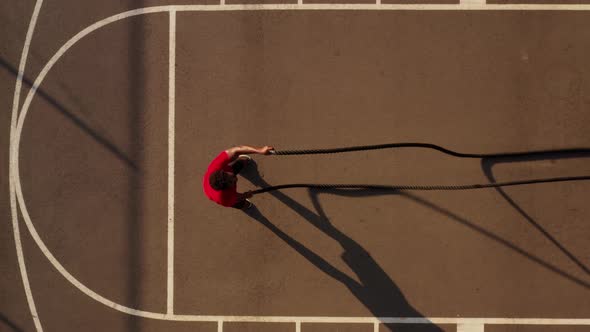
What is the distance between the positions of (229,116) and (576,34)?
3.71 meters

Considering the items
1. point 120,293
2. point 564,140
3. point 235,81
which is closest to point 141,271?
point 120,293

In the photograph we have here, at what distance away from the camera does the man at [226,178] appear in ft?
13.6

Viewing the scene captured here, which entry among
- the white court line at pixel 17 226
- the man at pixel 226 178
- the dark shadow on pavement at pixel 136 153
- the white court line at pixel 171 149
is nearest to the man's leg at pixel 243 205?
the man at pixel 226 178

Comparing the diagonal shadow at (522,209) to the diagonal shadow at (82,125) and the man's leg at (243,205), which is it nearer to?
the man's leg at (243,205)

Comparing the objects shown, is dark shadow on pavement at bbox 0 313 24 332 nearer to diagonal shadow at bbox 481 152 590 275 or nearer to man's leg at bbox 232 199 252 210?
man's leg at bbox 232 199 252 210

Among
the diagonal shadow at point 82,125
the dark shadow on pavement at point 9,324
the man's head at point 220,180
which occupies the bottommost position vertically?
the dark shadow on pavement at point 9,324

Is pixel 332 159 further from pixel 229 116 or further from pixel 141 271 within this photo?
pixel 141 271

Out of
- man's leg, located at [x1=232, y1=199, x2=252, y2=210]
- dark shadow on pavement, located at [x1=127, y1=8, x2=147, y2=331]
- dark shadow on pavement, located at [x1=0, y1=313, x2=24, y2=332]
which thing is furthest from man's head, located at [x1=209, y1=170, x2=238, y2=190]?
dark shadow on pavement, located at [x1=0, y1=313, x2=24, y2=332]

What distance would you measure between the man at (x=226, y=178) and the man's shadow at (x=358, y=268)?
0.55 m

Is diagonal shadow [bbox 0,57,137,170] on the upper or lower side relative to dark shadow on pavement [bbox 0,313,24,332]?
upper

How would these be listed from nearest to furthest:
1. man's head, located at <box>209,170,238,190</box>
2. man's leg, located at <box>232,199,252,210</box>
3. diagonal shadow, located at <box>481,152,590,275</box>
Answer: man's head, located at <box>209,170,238,190</box>
man's leg, located at <box>232,199,252,210</box>
diagonal shadow, located at <box>481,152,590,275</box>

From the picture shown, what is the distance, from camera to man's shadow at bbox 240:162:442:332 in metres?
4.88

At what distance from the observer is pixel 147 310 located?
4984 mm

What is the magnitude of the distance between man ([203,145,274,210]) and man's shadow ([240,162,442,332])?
55 centimetres
